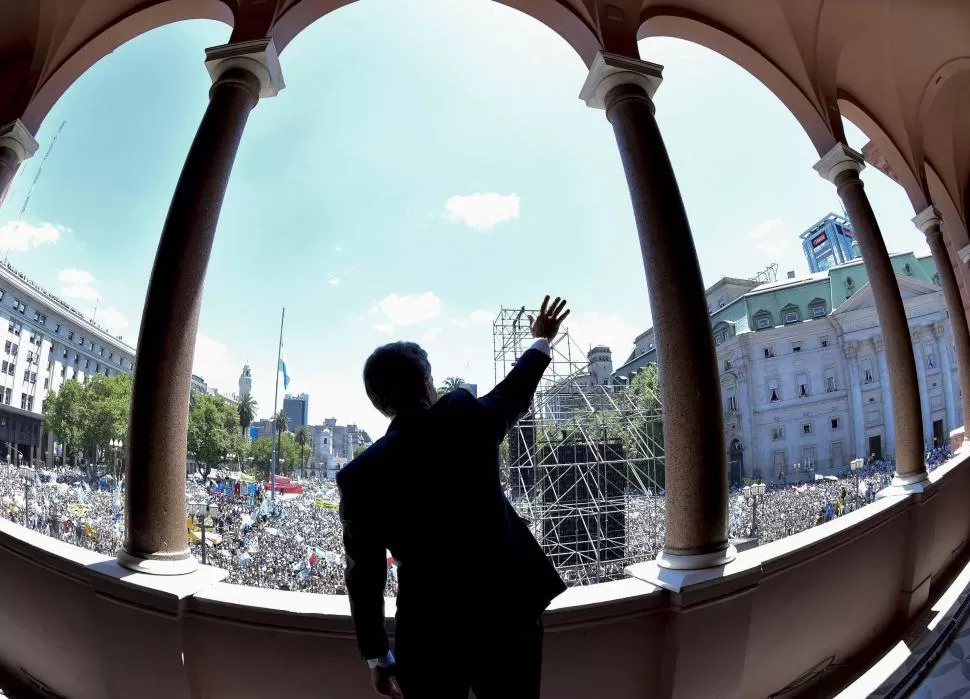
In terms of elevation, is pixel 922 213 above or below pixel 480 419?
above

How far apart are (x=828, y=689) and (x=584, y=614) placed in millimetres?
2166

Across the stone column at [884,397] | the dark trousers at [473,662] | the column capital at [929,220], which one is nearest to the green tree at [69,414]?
the dark trousers at [473,662]

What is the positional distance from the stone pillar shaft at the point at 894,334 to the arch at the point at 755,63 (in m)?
0.53

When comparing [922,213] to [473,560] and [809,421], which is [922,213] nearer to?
[473,560]

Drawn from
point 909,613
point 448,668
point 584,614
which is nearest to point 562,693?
point 584,614

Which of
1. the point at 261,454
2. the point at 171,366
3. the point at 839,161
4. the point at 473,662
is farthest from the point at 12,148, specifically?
the point at 261,454

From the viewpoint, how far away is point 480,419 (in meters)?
1.14

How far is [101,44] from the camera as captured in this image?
13.5 ft

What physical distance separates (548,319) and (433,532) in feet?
2.38

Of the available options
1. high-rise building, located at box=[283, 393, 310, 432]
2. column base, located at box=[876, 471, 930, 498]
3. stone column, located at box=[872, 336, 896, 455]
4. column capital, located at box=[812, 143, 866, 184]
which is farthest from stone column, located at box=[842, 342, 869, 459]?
high-rise building, located at box=[283, 393, 310, 432]

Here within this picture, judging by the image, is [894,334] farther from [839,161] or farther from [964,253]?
[964,253]

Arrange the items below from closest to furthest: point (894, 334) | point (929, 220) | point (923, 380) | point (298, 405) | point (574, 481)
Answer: point (894, 334) < point (929, 220) < point (574, 481) < point (923, 380) < point (298, 405)

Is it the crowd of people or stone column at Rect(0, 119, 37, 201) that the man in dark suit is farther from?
the crowd of people

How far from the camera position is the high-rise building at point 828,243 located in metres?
50.5
